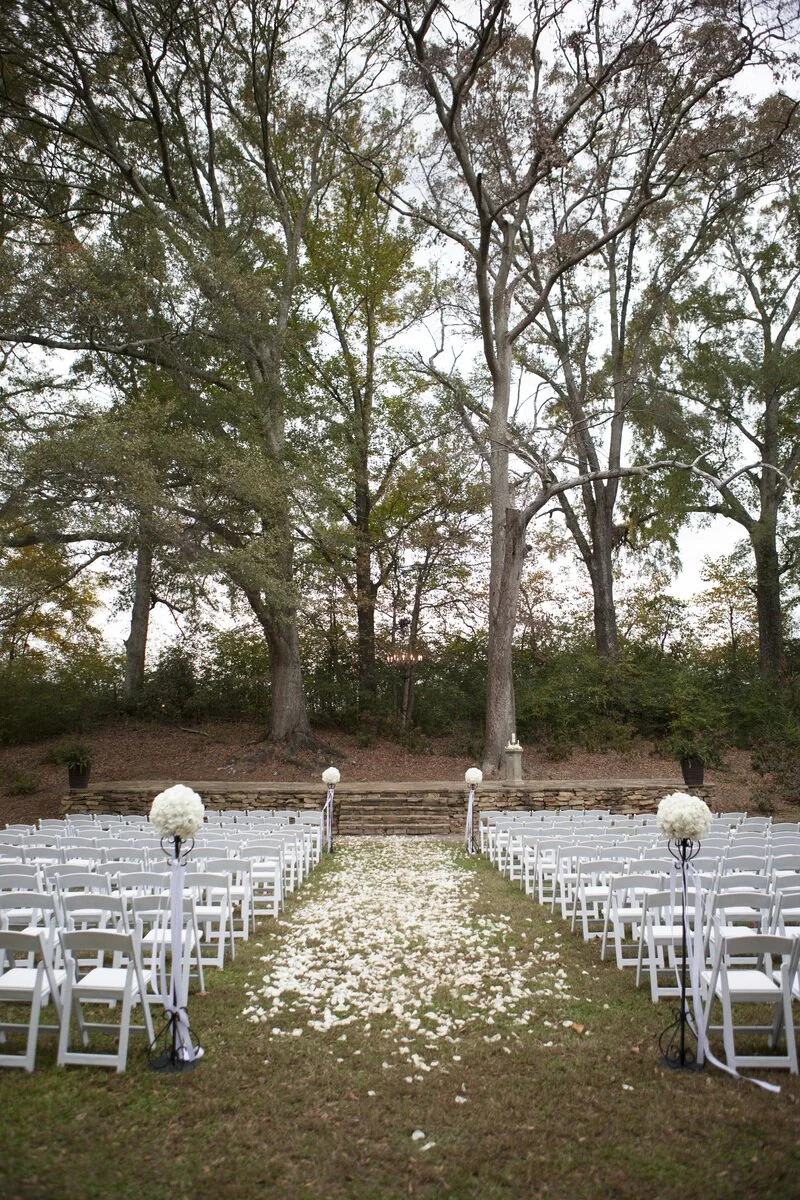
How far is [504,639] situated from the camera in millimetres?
17438

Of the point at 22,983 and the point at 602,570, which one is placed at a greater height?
the point at 602,570

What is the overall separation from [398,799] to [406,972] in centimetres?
968

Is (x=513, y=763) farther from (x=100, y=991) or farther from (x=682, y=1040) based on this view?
(x=100, y=991)

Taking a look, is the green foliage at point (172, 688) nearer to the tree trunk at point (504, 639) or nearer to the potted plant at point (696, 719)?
the tree trunk at point (504, 639)

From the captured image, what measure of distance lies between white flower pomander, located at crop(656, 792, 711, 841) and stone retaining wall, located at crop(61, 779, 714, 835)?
35.3 feet

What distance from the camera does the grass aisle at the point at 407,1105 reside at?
2.99 metres

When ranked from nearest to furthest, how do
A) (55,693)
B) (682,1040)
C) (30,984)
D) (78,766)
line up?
1. (682,1040)
2. (30,984)
3. (78,766)
4. (55,693)

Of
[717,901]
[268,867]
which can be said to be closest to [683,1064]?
[717,901]

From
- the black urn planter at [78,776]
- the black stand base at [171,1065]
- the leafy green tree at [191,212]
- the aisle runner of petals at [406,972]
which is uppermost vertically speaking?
the leafy green tree at [191,212]

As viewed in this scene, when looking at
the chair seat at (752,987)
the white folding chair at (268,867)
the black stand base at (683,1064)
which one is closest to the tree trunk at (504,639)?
the white folding chair at (268,867)

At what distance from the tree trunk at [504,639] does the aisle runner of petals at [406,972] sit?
28.6 feet

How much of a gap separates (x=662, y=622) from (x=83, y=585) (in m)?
18.2

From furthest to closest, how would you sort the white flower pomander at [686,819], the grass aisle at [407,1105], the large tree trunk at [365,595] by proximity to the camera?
Result: the large tree trunk at [365,595] → the white flower pomander at [686,819] → the grass aisle at [407,1105]

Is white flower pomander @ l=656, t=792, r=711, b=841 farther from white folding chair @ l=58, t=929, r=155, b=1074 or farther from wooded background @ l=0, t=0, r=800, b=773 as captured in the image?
wooded background @ l=0, t=0, r=800, b=773
